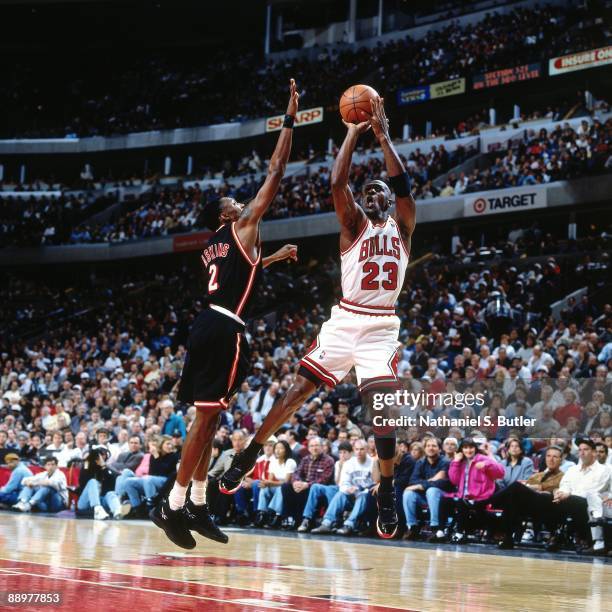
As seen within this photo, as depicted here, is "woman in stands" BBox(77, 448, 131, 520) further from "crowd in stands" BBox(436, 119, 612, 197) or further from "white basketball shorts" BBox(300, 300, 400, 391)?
"crowd in stands" BBox(436, 119, 612, 197)

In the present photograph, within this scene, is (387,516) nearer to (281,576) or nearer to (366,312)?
(281,576)

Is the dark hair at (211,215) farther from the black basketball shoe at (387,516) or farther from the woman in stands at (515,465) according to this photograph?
the woman in stands at (515,465)

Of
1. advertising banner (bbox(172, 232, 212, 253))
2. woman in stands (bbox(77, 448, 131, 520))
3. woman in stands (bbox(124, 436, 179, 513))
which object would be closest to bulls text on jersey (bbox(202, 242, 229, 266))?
woman in stands (bbox(124, 436, 179, 513))

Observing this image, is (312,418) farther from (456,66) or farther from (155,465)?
(456,66)

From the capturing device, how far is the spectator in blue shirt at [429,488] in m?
11.1

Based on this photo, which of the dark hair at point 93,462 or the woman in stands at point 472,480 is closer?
the woman in stands at point 472,480

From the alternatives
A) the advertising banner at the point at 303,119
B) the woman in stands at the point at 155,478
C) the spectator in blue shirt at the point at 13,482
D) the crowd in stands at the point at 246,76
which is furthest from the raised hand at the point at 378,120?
the advertising banner at the point at 303,119

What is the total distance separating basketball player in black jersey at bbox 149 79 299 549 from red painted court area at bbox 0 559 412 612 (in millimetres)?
436

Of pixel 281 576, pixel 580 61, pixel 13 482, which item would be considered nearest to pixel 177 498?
pixel 281 576

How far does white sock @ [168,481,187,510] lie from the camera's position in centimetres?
627

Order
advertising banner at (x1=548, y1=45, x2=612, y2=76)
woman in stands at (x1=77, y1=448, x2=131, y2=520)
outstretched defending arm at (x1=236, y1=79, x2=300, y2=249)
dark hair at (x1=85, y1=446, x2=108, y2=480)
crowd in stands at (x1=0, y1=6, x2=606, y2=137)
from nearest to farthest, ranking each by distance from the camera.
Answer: outstretched defending arm at (x1=236, y1=79, x2=300, y2=249)
woman in stands at (x1=77, y1=448, x2=131, y2=520)
dark hair at (x1=85, y1=446, x2=108, y2=480)
advertising banner at (x1=548, y1=45, x2=612, y2=76)
crowd in stands at (x1=0, y1=6, x2=606, y2=137)

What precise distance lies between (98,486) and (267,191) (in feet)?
29.8

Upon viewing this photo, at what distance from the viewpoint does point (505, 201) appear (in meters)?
24.9

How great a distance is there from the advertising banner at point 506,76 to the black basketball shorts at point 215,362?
23.7 meters
